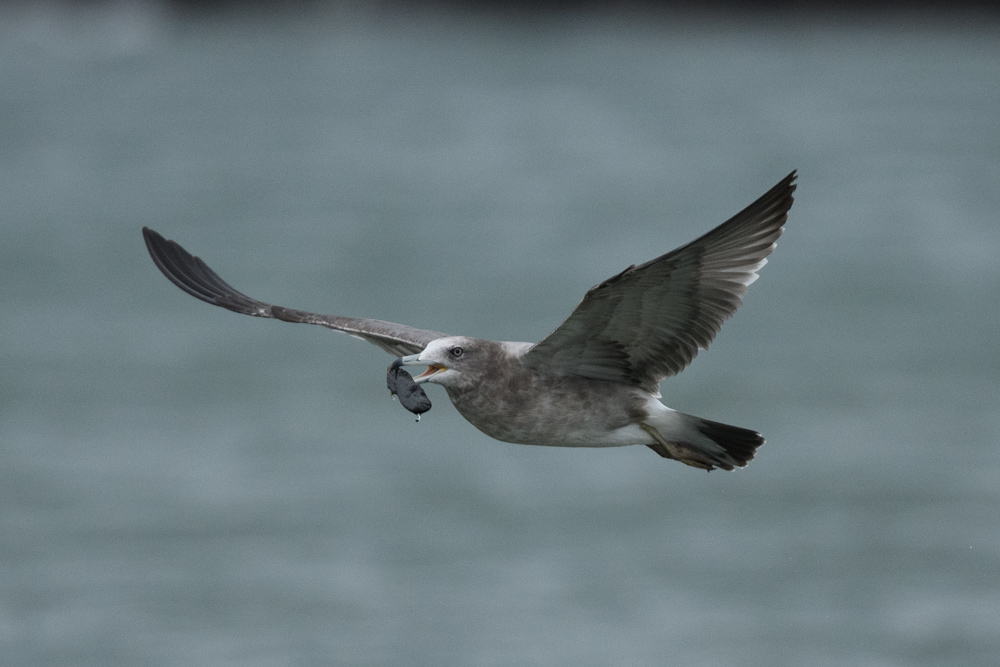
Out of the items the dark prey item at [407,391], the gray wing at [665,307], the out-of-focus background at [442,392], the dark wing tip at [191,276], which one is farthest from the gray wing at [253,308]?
the out-of-focus background at [442,392]

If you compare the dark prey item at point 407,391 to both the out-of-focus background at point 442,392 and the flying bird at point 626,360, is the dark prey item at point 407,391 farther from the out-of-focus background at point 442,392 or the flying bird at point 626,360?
the out-of-focus background at point 442,392

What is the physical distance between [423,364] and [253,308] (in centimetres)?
241

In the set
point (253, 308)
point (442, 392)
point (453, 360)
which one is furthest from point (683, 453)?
point (442, 392)

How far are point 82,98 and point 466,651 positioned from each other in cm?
5472

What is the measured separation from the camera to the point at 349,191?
196 feet

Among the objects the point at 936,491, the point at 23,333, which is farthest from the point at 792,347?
the point at 23,333

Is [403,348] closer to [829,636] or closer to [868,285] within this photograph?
[829,636]

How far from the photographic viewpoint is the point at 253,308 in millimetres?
10102

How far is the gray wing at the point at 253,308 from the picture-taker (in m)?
9.11

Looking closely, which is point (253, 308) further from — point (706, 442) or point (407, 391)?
point (706, 442)

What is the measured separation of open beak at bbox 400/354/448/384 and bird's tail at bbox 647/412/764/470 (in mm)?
1331

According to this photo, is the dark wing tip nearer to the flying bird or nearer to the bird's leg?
the flying bird

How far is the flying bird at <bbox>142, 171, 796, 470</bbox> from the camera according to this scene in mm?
7715

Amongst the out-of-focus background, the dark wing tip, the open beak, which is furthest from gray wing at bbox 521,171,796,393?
the out-of-focus background
